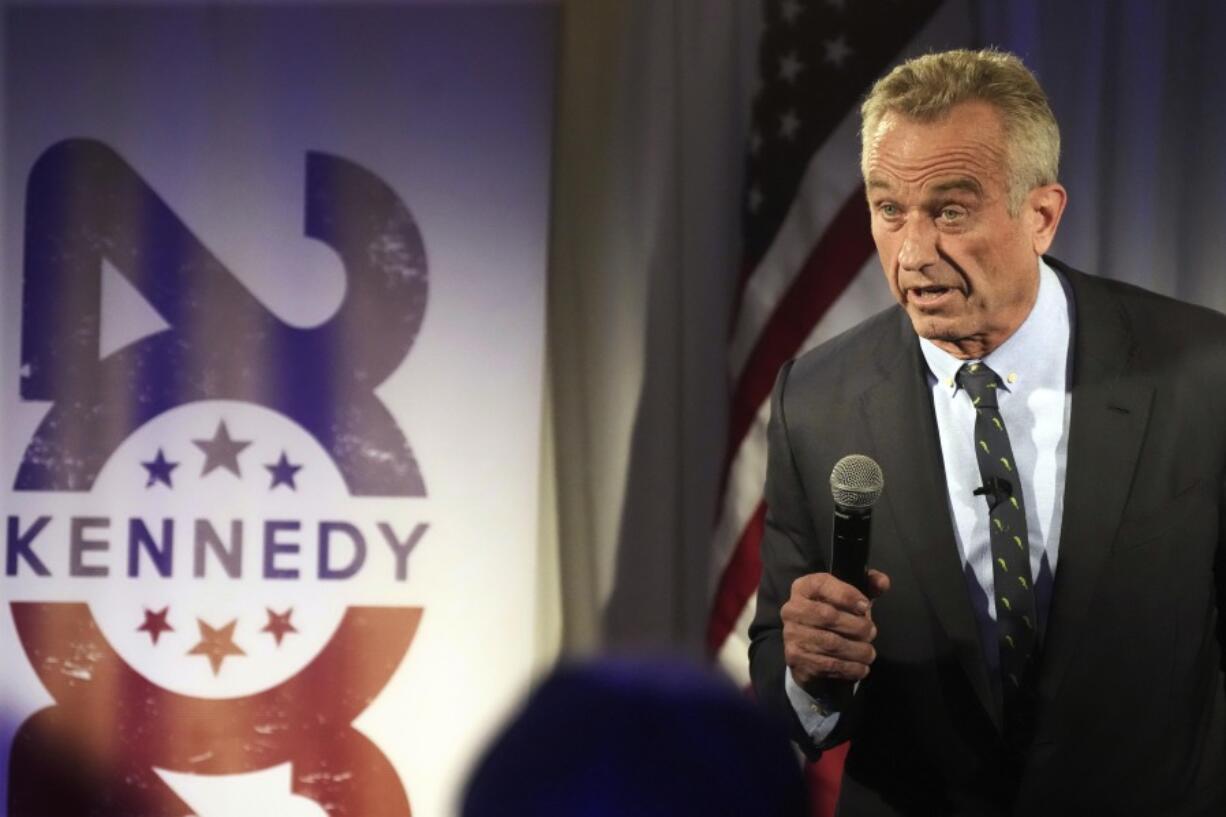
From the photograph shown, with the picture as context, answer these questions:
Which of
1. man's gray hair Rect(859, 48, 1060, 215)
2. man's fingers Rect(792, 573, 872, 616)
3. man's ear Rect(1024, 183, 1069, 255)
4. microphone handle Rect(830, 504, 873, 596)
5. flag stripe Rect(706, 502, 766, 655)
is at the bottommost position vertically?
flag stripe Rect(706, 502, 766, 655)

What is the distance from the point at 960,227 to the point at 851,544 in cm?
49

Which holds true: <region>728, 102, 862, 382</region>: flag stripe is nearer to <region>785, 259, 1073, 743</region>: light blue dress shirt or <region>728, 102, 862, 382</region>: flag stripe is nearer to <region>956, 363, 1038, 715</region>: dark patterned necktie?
<region>785, 259, 1073, 743</region>: light blue dress shirt

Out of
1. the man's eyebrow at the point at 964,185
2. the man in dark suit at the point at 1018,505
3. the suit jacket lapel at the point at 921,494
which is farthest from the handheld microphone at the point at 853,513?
the man's eyebrow at the point at 964,185

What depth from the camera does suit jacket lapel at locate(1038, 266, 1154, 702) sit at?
1.84 meters

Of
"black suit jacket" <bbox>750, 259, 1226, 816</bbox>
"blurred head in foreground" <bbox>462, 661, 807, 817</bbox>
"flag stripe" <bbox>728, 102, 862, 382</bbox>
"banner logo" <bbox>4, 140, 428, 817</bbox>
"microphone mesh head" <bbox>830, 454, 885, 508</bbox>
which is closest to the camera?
"blurred head in foreground" <bbox>462, 661, 807, 817</bbox>

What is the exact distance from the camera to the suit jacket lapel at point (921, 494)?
1890mm

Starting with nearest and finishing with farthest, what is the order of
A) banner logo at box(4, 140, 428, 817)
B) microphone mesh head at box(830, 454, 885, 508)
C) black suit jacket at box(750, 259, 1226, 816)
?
1. microphone mesh head at box(830, 454, 885, 508)
2. black suit jacket at box(750, 259, 1226, 816)
3. banner logo at box(4, 140, 428, 817)

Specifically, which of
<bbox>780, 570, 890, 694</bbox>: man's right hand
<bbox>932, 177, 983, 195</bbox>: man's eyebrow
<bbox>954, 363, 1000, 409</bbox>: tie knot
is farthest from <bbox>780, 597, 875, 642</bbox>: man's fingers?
<bbox>932, 177, 983, 195</bbox>: man's eyebrow

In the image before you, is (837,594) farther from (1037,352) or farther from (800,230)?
(800,230)

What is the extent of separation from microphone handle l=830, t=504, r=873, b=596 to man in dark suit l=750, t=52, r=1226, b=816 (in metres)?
0.17

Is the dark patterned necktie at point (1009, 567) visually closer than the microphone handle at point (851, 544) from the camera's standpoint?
No

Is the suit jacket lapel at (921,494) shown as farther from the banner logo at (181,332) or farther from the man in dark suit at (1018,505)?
the banner logo at (181,332)

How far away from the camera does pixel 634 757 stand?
806mm

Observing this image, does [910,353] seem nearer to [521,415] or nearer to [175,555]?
[521,415]
